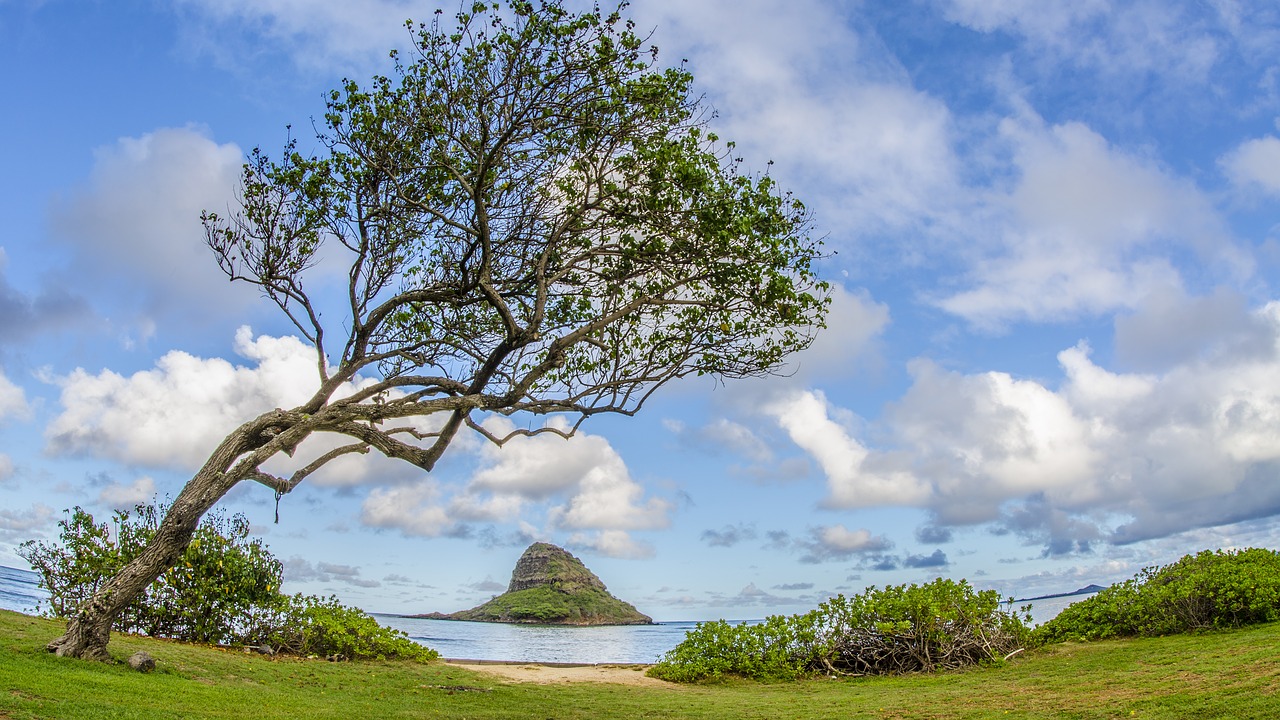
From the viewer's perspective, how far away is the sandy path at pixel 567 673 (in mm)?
17619

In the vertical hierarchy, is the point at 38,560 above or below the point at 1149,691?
above

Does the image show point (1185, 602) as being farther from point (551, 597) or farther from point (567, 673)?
point (551, 597)

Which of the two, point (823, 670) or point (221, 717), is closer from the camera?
point (221, 717)

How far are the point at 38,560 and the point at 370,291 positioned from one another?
10.6 meters

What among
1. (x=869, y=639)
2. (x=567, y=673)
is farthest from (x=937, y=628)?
(x=567, y=673)

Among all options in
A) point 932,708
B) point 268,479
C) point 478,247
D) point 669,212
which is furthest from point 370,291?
point 932,708

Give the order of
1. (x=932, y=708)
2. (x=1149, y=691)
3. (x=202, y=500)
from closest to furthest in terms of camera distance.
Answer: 1. (x=1149, y=691)
2. (x=932, y=708)
3. (x=202, y=500)

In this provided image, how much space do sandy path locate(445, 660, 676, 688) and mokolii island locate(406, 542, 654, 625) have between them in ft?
154

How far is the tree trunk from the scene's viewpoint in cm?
1289

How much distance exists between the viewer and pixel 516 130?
1355 cm

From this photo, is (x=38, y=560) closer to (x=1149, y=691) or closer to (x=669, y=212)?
(x=669, y=212)

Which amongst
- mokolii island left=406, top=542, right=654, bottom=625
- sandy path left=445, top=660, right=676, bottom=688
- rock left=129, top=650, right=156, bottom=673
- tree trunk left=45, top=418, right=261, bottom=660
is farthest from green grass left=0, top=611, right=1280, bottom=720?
mokolii island left=406, top=542, right=654, bottom=625

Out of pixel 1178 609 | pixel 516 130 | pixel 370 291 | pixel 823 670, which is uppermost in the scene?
pixel 516 130

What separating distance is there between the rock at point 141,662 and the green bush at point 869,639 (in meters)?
10.7
